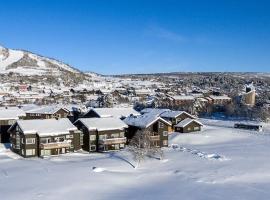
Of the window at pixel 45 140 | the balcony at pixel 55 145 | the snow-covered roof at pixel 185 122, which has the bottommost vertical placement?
the balcony at pixel 55 145

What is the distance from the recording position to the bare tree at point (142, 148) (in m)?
39.0

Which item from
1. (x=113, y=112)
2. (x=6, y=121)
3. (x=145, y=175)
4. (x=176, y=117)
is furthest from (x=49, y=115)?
(x=145, y=175)

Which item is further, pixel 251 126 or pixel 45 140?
pixel 251 126

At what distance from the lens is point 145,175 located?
35.4 metres

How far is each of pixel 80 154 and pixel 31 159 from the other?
225 inches

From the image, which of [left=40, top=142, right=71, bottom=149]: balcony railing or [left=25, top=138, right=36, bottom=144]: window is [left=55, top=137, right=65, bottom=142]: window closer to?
[left=40, top=142, right=71, bottom=149]: balcony railing

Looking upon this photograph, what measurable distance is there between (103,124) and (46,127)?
709cm

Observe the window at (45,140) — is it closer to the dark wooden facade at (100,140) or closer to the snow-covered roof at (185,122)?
the dark wooden facade at (100,140)

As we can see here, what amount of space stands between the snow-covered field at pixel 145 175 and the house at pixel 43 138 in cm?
123

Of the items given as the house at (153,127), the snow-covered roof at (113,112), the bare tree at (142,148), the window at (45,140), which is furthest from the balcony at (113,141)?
the snow-covered roof at (113,112)

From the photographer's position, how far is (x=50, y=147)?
43.8 meters

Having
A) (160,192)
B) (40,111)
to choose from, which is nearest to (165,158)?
(160,192)

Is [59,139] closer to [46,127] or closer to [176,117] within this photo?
[46,127]

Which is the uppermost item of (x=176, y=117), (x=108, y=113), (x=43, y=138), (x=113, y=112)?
(x=113, y=112)
